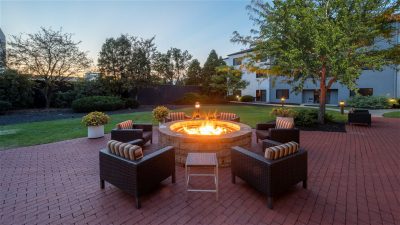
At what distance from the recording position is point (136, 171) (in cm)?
331

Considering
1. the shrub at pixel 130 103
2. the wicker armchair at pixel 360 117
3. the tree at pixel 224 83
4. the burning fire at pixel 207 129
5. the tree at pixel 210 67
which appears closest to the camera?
the burning fire at pixel 207 129

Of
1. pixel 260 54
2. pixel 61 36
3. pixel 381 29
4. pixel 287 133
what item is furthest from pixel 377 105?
pixel 61 36

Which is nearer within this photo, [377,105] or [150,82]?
[377,105]

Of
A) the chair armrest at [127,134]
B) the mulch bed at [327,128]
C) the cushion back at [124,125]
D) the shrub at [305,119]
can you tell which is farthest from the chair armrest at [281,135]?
the shrub at [305,119]

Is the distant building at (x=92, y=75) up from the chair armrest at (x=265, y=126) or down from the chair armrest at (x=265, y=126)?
up

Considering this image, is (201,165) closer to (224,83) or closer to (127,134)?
(127,134)

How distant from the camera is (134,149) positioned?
343 cm

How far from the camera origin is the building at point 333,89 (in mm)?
21344

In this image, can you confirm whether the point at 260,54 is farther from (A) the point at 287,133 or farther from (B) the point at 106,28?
(B) the point at 106,28

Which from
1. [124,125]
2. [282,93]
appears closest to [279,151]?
[124,125]

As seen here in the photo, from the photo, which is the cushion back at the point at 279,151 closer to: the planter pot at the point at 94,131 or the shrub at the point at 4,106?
the planter pot at the point at 94,131

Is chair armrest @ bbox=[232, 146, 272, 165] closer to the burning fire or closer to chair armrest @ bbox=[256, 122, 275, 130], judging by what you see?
the burning fire

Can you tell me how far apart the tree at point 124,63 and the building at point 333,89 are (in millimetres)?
8977

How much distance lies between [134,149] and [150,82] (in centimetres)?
1870
